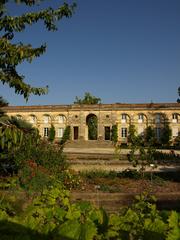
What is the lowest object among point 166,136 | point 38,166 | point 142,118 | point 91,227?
point 38,166

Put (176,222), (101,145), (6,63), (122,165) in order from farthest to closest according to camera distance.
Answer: (101,145) < (122,165) < (6,63) < (176,222)

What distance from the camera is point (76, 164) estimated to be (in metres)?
18.4

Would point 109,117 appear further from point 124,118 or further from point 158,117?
point 158,117

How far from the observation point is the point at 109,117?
50.9m

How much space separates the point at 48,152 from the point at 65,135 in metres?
38.3

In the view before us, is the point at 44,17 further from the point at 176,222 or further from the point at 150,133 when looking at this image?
the point at 150,133

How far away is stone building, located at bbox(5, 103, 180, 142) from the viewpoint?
49.7 meters

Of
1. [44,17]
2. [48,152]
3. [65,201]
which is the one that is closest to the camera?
[65,201]

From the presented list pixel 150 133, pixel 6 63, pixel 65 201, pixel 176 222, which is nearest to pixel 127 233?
pixel 176 222

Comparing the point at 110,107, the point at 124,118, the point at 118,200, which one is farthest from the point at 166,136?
the point at 118,200

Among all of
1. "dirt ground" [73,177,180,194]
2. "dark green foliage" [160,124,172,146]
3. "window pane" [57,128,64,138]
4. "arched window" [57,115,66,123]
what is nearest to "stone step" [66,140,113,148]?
"window pane" [57,128,64,138]

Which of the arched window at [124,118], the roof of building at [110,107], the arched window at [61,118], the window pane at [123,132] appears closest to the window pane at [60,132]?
the arched window at [61,118]

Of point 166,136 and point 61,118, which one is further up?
point 61,118

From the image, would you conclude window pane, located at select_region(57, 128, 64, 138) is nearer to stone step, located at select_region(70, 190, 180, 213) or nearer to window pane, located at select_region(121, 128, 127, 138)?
window pane, located at select_region(121, 128, 127, 138)
